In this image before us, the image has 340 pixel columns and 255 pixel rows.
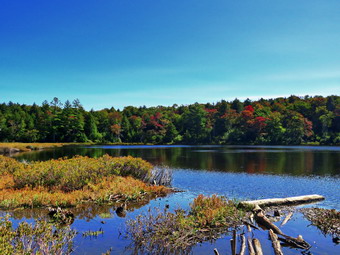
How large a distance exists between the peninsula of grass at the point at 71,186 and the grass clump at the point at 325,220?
1068 cm

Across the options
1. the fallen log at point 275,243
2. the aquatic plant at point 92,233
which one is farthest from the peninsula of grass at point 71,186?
the fallen log at point 275,243

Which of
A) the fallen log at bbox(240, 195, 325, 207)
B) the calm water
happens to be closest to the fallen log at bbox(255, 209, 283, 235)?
the calm water

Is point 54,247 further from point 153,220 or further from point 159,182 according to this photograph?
point 159,182

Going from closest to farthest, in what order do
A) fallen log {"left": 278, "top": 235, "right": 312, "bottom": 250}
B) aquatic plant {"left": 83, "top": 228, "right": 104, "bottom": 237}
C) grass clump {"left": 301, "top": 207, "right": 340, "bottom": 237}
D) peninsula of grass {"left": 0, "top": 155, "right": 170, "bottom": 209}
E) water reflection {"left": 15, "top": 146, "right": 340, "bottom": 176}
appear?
fallen log {"left": 278, "top": 235, "right": 312, "bottom": 250}
aquatic plant {"left": 83, "top": 228, "right": 104, "bottom": 237}
grass clump {"left": 301, "top": 207, "right": 340, "bottom": 237}
peninsula of grass {"left": 0, "top": 155, "right": 170, "bottom": 209}
water reflection {"left": 15, "top": 146, "right": 340, "bottom": 176}

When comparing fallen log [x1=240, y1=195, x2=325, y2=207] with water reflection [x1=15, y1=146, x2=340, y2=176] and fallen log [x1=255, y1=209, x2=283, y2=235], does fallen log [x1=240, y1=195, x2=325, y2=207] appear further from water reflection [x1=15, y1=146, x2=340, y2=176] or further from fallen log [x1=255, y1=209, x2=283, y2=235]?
water reflection [x1=15, y1=146, x2=340, y2=176]

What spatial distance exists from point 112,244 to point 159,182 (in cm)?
1450

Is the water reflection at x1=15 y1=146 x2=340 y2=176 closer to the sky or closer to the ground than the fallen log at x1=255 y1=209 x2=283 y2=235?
closer to the ground

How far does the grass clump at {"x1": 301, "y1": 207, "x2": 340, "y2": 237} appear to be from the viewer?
568 inches

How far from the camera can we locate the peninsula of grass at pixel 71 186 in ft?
60.6

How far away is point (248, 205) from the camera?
17.6 meters

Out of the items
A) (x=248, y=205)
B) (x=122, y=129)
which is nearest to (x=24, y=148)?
(x=122, y=129)

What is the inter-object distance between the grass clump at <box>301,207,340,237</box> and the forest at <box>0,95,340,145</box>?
98848 millimetres

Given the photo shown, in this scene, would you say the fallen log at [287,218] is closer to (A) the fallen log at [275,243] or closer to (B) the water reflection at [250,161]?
(A) the fallen log at [275,243]

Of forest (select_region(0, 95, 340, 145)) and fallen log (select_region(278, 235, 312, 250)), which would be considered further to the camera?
forest (select_region(0, 95, 340, 145))
